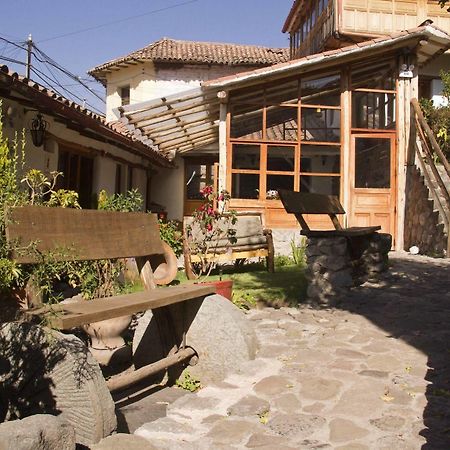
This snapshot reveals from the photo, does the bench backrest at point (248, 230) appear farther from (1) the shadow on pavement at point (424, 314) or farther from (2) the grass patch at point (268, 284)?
(1) the shadow on pavement at point (424, 314)

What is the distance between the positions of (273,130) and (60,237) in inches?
384

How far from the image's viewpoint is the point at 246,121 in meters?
12.1

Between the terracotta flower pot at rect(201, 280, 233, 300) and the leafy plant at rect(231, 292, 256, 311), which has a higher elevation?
the terracotta flower pot at rect(201, 280, 233, 300)

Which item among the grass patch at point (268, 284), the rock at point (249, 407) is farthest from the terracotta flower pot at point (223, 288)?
the rock at point (249, 407)

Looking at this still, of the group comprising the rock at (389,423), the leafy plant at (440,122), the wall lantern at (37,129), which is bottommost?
the rock at (389,423)

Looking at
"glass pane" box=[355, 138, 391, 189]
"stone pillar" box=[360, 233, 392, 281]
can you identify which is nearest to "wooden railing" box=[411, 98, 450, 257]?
"glass pane" box=[355, 138, 391, 189]

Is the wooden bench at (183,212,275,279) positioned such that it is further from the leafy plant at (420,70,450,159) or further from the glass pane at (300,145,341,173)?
the leafy plant at (420,70,450,159)

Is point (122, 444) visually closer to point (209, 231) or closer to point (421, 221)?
point (209, 231)

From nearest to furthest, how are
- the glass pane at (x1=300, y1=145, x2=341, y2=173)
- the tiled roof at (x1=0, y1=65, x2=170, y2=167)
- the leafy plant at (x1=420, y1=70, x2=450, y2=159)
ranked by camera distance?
1. the tiled roof at (x1=0, y1=65, x2=170, y2=167)
2. the leafy plant at (x1=420, y1=70, x2=450, y2=159)
3. the glass pane at (x1=300, y1=145, x2=341, y2=173)

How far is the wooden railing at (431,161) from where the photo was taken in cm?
970

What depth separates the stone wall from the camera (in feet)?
32.9

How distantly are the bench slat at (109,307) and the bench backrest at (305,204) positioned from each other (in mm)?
2778

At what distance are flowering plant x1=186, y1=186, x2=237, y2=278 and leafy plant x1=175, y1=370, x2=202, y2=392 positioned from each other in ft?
10.2

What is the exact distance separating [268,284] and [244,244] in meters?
→ 1.29
